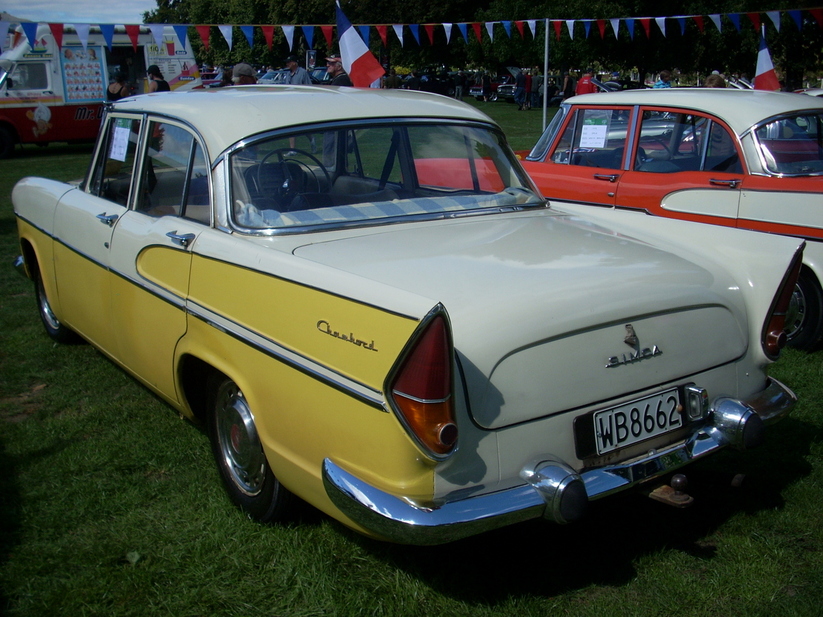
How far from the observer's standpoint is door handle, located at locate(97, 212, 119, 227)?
3887mm

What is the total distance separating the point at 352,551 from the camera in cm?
297

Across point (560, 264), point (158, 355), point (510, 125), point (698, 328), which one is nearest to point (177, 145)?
point (158, 355)

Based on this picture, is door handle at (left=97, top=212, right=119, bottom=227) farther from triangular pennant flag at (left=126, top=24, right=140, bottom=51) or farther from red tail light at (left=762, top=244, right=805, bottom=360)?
triangular pennant flag at (left=126, top=24, right=140, bottom=51)

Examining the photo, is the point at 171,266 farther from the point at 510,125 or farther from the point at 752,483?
the point at 510,125

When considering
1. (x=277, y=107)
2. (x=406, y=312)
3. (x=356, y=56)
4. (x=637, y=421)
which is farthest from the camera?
(x=356, y=56)

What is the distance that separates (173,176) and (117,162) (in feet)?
2.55

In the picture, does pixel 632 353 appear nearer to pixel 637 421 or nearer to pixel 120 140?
pixel 637 421

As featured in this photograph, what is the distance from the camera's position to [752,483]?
11.5 feet

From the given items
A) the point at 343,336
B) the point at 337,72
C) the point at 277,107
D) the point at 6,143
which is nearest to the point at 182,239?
the point at 277,107

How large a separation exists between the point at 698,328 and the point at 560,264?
0.54m

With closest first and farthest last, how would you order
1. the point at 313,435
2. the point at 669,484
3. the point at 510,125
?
the point at 313,435 < the point at 669,484 < the point at 510,125

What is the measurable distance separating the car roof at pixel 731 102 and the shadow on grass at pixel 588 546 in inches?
118

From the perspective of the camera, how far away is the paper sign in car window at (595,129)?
654cm

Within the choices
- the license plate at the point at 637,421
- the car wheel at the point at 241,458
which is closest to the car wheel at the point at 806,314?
the license plate at the point at 637,421
